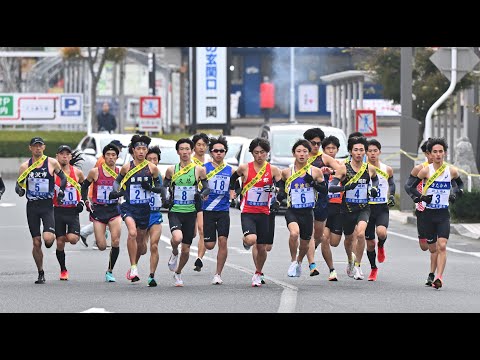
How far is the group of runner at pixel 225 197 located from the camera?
57.9ft

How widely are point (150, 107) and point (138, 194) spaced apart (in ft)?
114

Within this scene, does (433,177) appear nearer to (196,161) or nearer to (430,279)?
(430,279)

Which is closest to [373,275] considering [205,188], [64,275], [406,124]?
[205,188]

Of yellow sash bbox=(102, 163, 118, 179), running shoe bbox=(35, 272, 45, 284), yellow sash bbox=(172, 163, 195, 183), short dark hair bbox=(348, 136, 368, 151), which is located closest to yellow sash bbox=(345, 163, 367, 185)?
short dark hair bbox=(348, 136, 368, 151)

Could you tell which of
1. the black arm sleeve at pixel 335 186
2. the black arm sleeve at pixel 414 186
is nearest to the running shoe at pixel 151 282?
the black arm sleeve at pixel 335 186

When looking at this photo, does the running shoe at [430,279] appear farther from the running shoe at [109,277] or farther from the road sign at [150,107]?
the road sign at [150,107]

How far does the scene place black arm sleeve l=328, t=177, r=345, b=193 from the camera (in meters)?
18.1

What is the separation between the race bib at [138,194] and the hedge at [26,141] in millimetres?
32819

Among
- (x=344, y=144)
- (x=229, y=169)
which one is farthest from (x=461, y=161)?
(x=229, y=169)

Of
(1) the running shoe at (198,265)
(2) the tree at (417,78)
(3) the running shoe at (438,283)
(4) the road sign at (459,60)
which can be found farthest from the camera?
(2) the tree at (417,78)

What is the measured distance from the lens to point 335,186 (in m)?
18.2

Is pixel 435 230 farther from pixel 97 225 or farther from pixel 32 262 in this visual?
pixel 32 262

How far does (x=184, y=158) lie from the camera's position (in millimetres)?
17766

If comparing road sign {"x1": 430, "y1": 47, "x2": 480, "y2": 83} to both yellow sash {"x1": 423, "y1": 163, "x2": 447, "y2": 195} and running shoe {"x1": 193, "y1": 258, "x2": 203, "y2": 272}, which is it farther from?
yellow sash {"x1": 423, "y1": 163, "x2": 447, "y2": 195}
